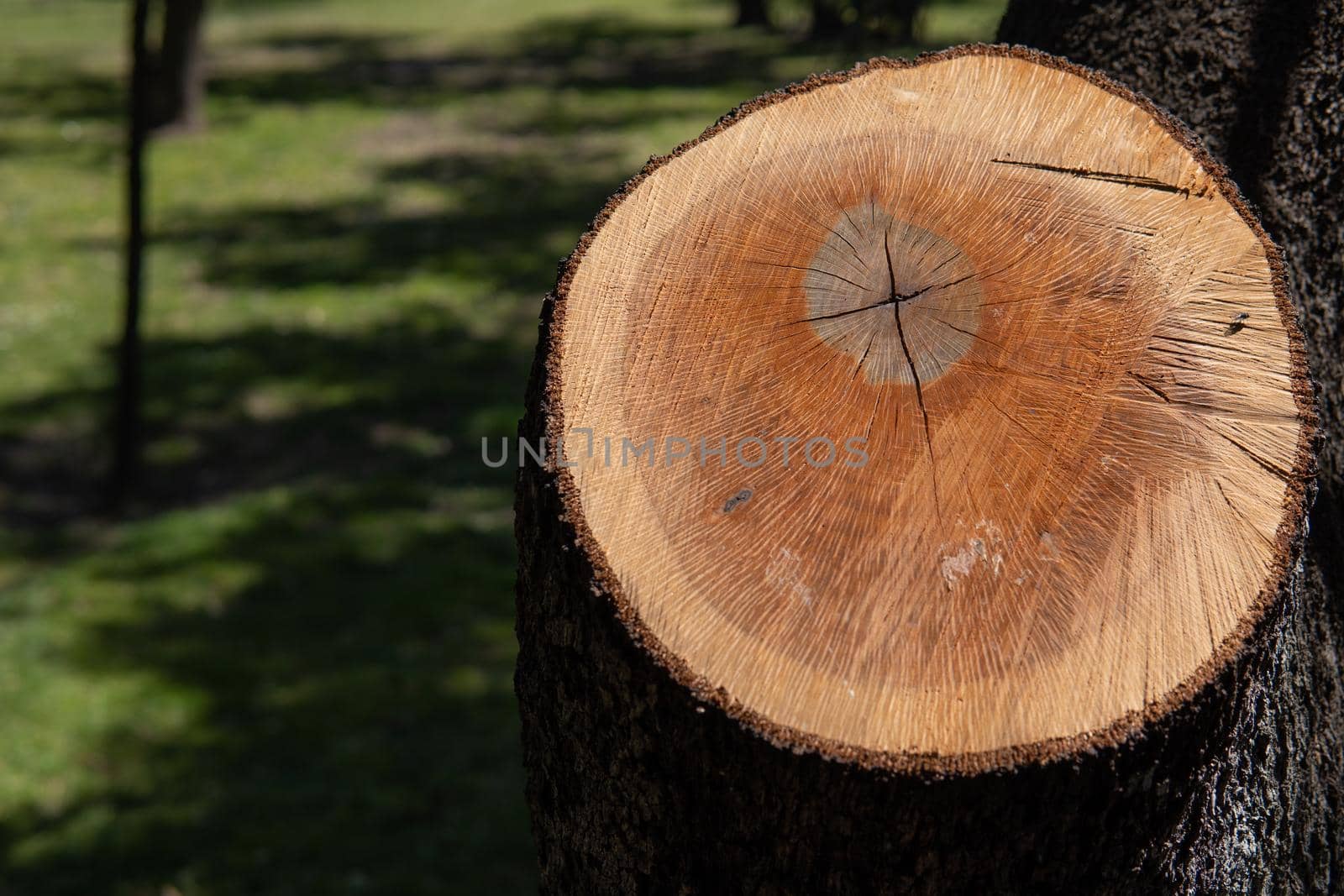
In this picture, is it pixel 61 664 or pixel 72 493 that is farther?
pixel 72 493

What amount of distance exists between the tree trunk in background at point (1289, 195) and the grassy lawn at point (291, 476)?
2084 millimetres

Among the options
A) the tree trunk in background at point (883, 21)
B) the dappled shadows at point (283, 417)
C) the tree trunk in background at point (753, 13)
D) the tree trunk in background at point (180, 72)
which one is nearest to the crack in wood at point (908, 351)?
the tree trunk in background at point (883, 21)

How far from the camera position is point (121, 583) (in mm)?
4715

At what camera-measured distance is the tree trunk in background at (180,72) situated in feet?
33.0

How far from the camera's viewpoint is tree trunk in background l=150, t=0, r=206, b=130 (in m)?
10.1

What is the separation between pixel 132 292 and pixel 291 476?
3.40 ft

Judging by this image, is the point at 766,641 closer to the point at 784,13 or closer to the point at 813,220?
the point at 813,220

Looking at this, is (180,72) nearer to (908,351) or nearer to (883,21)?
(883,21)

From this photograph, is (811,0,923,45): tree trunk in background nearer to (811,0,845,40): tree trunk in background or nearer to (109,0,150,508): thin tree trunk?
(811,0,845,40): tree trunk in background

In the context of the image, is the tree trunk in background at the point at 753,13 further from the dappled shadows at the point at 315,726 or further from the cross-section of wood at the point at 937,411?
the cross-section of wood at the point at 937,411

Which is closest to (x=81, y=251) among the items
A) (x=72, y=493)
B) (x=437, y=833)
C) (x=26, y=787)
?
(x=72, y=493)

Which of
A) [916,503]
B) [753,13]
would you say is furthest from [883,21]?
[753,13]

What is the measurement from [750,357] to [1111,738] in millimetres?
621

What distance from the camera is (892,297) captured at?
1.54 m
